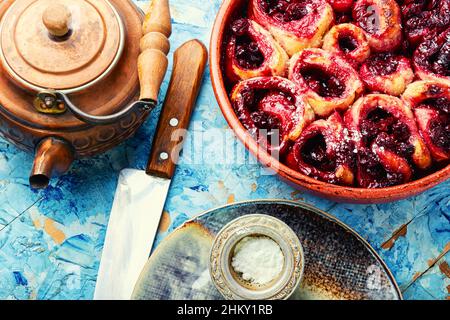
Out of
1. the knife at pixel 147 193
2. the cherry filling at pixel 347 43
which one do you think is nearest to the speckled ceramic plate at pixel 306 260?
the knife at pixel 147 193

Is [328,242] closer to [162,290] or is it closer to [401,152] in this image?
[401,152]

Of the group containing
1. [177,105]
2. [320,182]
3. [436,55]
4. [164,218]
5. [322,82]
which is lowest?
[164,218]

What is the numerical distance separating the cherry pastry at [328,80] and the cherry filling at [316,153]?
62 millimetres

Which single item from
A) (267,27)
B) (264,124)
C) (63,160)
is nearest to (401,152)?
(264,124)

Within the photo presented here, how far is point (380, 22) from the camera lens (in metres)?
1.45

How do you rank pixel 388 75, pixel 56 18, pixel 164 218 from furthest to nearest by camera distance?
pixel 164 218 → pixel 388 75 → pixel 56 18

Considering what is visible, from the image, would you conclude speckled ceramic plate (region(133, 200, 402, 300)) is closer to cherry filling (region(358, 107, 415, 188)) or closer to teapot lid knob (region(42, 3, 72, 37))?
cherry filling (region(358, 107, 415, 188))

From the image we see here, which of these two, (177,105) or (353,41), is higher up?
(353,41)

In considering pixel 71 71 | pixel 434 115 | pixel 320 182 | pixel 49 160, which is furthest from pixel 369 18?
pixel 49 160

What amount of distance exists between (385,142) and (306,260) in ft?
1.25

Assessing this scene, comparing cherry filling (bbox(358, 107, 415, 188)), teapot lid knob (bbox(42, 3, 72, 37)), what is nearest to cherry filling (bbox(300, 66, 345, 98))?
cherry filling (bbox(358, 107, 415, 188))

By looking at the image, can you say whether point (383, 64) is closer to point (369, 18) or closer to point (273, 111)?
point (369, 18)

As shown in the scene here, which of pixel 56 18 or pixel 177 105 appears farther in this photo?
pixel 177 105

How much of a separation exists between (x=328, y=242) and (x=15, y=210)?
850 mm
